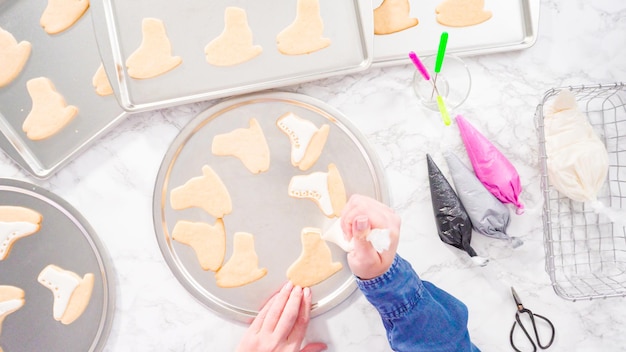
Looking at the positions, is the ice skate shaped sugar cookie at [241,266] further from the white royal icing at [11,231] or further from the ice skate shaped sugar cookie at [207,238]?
the white royal icing at [11,231]

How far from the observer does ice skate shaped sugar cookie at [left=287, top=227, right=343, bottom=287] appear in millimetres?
1000

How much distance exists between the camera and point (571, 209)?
3.31ft

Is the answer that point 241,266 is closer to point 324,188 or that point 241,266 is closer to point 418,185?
point 324,188

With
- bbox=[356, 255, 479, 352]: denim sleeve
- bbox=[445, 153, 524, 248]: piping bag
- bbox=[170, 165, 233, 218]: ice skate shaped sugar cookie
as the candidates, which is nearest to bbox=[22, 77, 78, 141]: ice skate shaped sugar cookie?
bbox=[170, 165, 233, 218]: ice skate shaped sugar cookie

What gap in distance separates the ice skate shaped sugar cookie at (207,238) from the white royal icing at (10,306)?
350mm

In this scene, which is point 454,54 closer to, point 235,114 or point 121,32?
point 235,114

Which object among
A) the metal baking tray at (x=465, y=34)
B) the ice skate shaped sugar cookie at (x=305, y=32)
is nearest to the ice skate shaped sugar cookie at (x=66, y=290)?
the ice skate shaped sugar cookie at (x=305, y=32)

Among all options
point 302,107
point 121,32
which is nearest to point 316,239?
point 302,107

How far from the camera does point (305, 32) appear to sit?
0.97m

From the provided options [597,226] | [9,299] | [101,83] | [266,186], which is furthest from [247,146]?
[597,226]

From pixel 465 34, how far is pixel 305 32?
31cm

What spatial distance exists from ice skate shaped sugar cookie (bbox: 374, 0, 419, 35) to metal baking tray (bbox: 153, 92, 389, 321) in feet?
0.60

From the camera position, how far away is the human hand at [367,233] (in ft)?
2.68

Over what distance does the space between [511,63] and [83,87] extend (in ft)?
2.77
